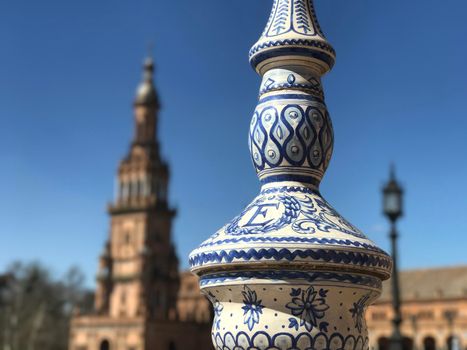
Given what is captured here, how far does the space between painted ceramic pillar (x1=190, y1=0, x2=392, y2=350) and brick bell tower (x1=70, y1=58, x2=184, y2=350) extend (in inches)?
2047

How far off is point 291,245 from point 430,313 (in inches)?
2405

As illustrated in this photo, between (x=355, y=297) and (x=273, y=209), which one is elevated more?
(x=273, y=209)

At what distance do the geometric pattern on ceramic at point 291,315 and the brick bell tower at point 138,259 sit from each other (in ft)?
171

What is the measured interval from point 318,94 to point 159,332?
5315 cm

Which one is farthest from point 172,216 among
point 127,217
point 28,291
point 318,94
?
point 318,94

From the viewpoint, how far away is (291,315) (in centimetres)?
315

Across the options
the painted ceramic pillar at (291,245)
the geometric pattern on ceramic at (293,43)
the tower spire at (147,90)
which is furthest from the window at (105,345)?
the painted ceramic pillar at (291,245)

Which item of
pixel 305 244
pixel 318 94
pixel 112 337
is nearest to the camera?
pixel 305 244

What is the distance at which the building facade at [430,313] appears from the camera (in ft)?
193

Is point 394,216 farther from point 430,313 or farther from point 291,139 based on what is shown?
point 430,313

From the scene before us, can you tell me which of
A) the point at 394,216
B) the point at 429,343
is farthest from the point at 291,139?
the point at 429,343

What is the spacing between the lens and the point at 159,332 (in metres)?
54.9

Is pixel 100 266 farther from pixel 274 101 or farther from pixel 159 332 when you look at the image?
pixel 274 101

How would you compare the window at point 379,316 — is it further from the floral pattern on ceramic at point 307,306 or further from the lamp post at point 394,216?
the floral pattern on ceramic at point 307,306
